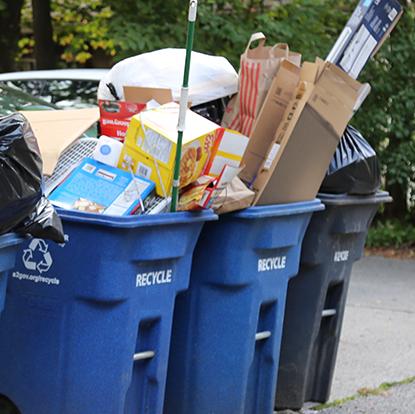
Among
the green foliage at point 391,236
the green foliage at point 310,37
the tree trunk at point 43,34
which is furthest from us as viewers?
the tree trunk at point 43,34

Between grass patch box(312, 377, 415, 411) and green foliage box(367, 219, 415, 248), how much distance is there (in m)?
4.32

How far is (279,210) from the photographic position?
464cm

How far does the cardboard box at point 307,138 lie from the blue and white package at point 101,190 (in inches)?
26.3

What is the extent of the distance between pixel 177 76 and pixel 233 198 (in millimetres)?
716

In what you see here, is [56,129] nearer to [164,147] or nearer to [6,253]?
[164,147]

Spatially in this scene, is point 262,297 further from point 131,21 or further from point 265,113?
point 131,21

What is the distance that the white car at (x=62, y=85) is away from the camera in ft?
29.0

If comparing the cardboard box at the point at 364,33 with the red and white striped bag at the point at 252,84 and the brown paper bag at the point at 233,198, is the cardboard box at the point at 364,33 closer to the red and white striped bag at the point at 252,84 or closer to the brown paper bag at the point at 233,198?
the red and white striped bag at the point at 252,84

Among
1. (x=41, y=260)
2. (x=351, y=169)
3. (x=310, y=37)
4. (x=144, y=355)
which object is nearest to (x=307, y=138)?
(x=351, y=169)

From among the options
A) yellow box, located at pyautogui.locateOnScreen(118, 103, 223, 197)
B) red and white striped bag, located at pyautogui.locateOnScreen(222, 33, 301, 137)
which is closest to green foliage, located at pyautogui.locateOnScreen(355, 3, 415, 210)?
red and white striped bag, located at pyautogui.locateOnScreen(222, 33, 301, 137)

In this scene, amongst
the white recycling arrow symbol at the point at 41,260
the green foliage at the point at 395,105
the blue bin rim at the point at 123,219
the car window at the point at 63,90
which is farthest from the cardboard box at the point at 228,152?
the green foliage at the point at 395,105

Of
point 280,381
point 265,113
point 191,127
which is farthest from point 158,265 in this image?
point 280,381

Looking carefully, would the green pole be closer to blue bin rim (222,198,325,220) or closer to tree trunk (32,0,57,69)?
blue bin rim (222,198,325,220)

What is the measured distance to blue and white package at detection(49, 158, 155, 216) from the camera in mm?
4113
